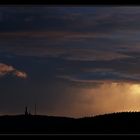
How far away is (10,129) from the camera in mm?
1874

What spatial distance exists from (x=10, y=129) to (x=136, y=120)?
0.66m

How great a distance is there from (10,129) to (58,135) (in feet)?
0.81

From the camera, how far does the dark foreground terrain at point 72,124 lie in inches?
73.9

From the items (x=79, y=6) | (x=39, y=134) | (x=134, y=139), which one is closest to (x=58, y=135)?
(x=39, y=134)

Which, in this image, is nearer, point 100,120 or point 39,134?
point 39,134

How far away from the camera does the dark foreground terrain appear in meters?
1.88

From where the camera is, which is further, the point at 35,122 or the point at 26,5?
the point at 35,122

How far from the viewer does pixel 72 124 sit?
197cm

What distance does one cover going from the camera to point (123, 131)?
1881 mm

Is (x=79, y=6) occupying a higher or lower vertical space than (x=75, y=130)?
higher
